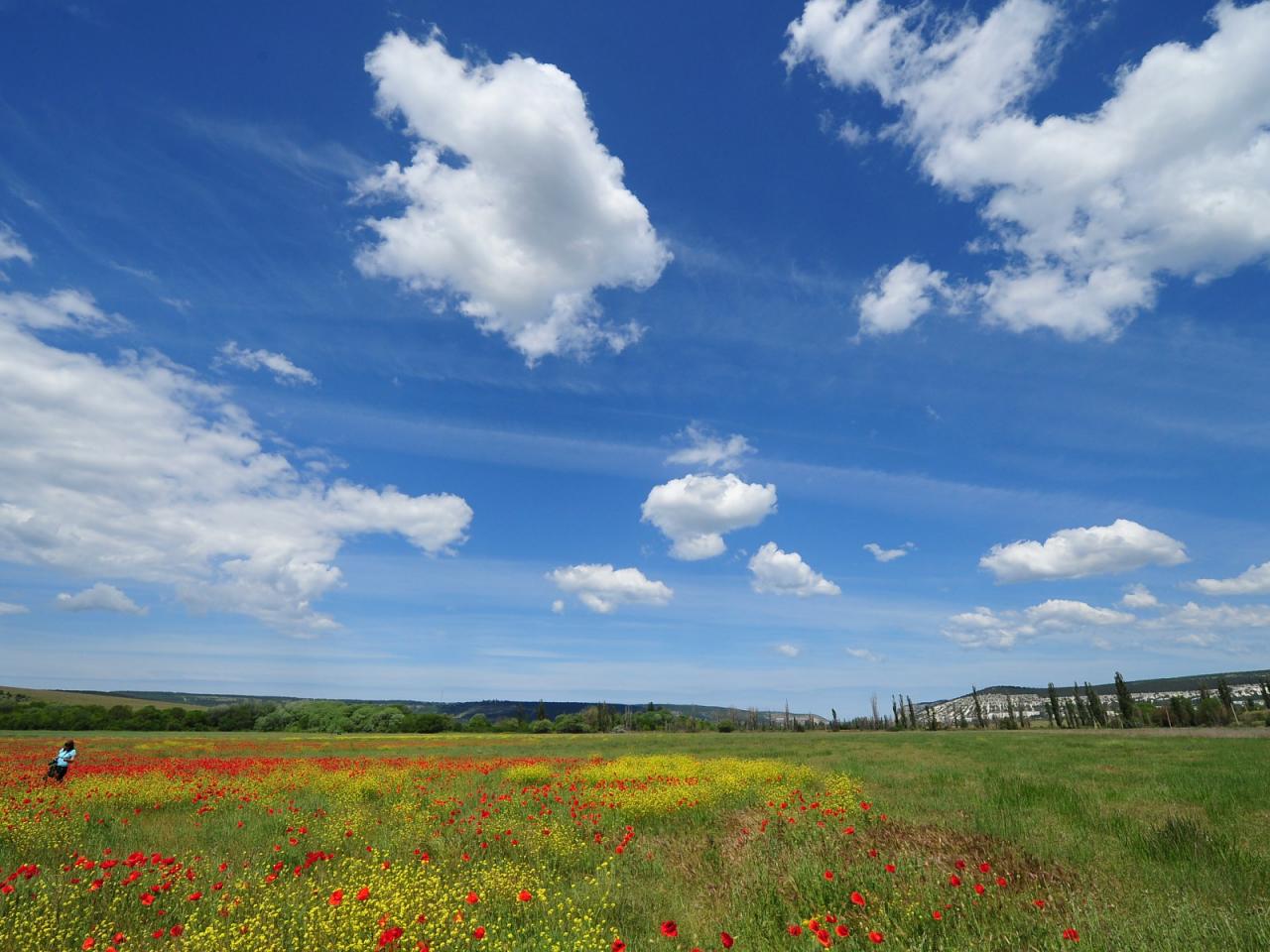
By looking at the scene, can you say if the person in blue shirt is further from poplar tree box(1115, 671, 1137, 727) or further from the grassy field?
poplar tree box(1115, 671, 1137, 727)

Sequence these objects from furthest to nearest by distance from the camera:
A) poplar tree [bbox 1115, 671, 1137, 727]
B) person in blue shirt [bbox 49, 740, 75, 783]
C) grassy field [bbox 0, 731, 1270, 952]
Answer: poplar tree [bbox 1115, 671, 1137, 727] < person in blue shirt [bbox 49, 740, 75, 783] < grassy field [bbox 0, 731, 1270, 952]

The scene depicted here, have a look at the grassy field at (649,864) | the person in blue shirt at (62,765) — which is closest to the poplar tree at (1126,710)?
the grassy field at (649,864)

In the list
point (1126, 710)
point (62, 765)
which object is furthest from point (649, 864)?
point (1126, 710)

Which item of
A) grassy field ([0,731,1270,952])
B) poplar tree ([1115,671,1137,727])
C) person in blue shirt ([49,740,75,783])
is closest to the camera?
grassy field ([0,731,1270,952])

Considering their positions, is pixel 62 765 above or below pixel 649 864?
below

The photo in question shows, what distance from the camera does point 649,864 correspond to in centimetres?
819

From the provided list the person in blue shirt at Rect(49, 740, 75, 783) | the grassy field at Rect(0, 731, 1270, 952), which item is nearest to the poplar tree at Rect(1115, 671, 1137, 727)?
the grassy field at Rect(0, 731, 1270, 952)

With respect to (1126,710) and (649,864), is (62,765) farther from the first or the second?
(1126,710)

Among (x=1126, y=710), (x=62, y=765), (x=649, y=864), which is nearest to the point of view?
(x=649, y=864)

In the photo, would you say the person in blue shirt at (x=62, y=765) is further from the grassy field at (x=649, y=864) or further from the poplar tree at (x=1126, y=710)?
the poplar tree at (x=1126, y=710)

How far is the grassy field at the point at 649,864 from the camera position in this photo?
554 centimetres

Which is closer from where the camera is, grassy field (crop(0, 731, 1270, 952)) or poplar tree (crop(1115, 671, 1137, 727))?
grassy field (crop(0, 731, 1270, 952))

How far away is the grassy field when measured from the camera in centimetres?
554

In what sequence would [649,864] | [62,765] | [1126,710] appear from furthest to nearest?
[1126,710]
[62,765]
[649,864]
